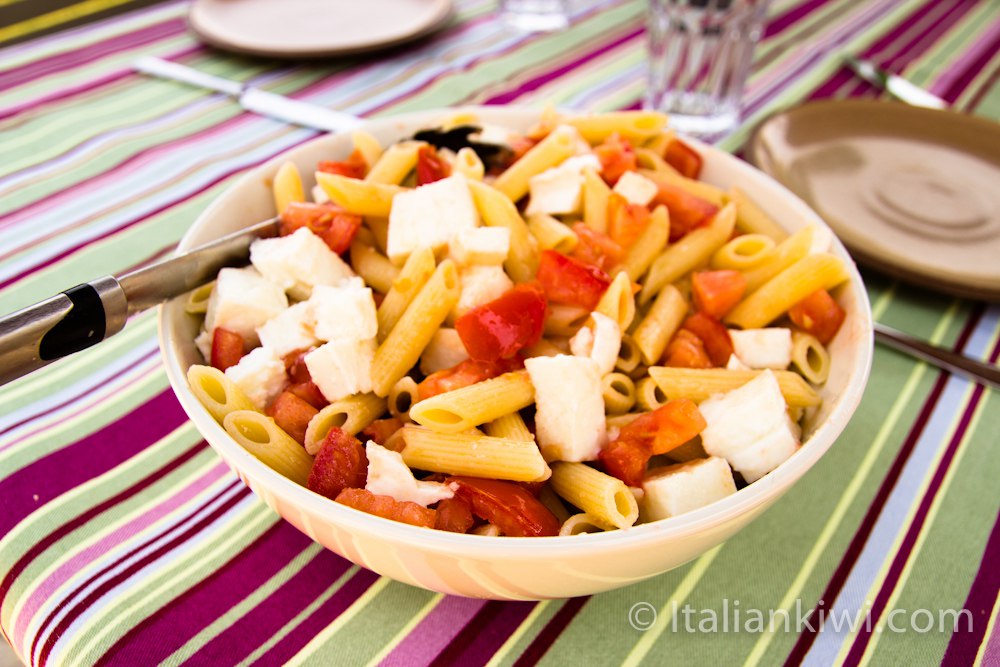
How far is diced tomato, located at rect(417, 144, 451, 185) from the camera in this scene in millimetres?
1494

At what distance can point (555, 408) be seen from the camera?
3.68 ft

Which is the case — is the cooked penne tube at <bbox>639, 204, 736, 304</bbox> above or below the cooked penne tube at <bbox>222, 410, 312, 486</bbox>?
below

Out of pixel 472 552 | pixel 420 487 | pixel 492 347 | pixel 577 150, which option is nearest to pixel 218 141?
pixel 577 150

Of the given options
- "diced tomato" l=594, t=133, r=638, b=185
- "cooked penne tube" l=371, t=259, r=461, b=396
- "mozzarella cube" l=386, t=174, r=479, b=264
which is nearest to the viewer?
"cooked penne tube" l=371, t=259, r=461, b=396

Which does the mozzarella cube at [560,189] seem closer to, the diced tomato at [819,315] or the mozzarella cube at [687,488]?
the diced tomato at [819,315]

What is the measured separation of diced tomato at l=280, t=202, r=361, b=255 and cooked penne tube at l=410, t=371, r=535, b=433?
0.42 m

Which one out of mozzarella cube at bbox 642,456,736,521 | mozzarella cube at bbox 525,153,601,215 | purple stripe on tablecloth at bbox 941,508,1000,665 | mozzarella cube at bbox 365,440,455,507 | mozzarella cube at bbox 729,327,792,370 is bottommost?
purple stripe on tablecloth at bbox 941,508,1000,665

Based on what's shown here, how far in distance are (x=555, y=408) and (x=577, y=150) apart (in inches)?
25.7

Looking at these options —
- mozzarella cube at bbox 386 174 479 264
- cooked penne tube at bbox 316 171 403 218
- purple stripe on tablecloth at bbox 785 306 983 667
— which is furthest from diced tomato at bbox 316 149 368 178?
purple stripe on tablecloth at bbox 785 306 983 667

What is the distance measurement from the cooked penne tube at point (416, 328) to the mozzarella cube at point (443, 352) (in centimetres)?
2

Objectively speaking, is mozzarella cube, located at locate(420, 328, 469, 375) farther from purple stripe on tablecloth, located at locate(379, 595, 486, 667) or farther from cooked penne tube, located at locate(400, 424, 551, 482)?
purple stripe on tablecloth, located at locate(379, 595, 486, 667)

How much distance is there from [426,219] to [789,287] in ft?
2.12

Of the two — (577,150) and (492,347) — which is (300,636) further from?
(577,150)

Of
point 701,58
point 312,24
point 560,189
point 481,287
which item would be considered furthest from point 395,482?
point 312,24
